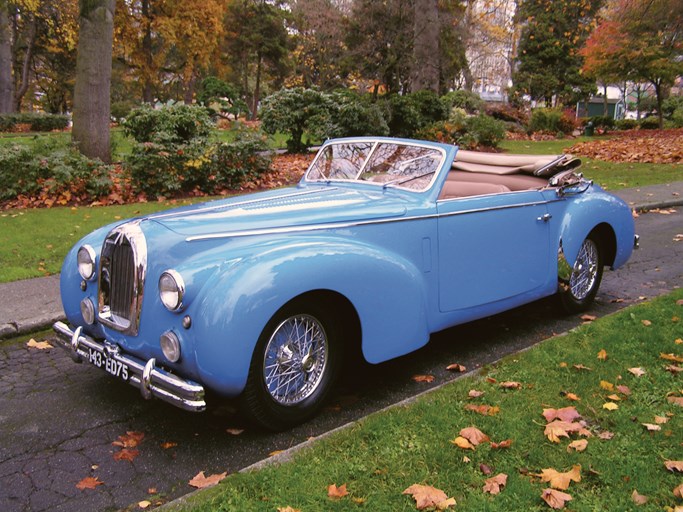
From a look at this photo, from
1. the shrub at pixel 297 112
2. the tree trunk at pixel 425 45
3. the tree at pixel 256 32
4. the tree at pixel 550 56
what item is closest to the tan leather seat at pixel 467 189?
the shrub at pixel 297 112

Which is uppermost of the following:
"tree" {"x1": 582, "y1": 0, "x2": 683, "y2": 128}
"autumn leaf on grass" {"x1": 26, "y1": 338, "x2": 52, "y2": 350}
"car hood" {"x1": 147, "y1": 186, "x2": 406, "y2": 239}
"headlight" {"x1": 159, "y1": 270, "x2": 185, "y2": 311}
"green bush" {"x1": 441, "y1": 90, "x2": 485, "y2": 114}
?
"tree" {"x1": 582, "y1": 0, "x2": 683, "y2": 128}

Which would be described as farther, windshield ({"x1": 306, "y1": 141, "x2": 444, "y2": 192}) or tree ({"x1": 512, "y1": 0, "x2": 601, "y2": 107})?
tree ({"x1": 512, "y1": 0, "x2": 601, "y2": 107})

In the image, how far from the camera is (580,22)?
38.5m

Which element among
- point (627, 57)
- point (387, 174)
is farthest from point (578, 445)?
point (627, 57)

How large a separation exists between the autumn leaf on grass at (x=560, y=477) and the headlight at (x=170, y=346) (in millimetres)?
1863

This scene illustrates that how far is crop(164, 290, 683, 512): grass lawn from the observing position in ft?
8.57

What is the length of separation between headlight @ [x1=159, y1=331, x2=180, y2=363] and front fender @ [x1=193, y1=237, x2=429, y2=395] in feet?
0.47

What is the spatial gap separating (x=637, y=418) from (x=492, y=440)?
87cm

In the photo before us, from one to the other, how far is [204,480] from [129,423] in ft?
2.90

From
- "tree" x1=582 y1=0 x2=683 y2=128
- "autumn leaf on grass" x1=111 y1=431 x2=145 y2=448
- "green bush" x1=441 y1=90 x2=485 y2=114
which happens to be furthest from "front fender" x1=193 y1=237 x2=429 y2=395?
"green bush" x1=441 y1=90 x2=485 y2=114

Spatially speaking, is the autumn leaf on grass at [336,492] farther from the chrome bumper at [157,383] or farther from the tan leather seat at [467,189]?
the tan leather seat at [467,189]

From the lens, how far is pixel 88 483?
2.94m

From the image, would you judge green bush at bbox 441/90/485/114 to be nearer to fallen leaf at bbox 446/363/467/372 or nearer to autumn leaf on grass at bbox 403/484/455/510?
fallen leaf at bbox 446/363/467/372

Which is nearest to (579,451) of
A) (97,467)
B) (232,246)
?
(232,246)
